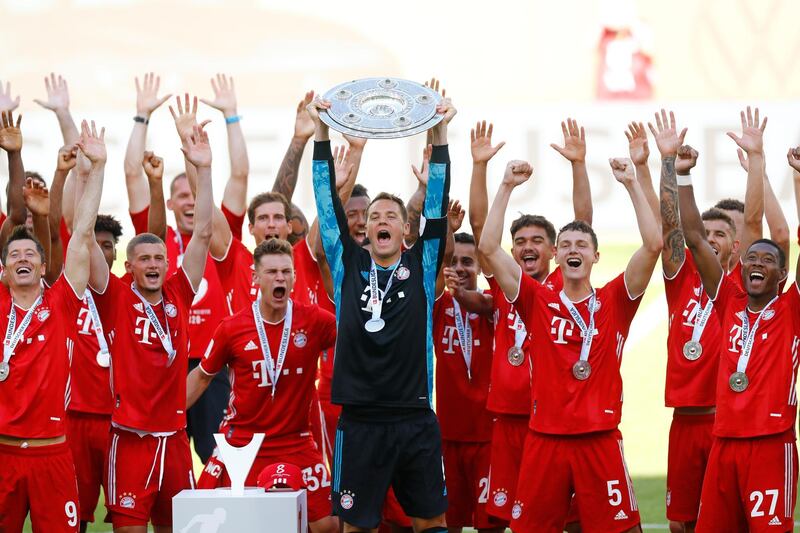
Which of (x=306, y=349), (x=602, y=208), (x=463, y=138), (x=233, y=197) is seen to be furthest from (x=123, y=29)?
(x=306, y=349)

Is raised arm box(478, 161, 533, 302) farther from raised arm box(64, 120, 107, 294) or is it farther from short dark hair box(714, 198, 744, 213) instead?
short dark hair box(714, 198, 744, 213)

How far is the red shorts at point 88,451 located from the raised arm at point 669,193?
3740mm

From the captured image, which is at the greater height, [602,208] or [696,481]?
[602,208]

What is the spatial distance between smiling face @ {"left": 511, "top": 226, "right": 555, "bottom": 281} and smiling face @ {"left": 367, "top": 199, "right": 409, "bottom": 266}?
1.24m

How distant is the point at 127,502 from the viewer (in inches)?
303

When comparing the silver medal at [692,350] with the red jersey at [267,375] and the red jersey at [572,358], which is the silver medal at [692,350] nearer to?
the red jersey at [572,358]

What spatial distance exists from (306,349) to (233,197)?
6.38 ft

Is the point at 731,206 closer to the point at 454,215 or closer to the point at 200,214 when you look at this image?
the point at 454,215

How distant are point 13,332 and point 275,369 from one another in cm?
154

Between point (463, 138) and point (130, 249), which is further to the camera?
point (463, 138)

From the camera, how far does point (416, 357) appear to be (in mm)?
7160

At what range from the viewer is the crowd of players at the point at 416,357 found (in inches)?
284

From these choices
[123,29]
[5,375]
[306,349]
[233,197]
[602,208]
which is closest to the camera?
[5,375]

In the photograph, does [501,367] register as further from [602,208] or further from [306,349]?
[602,208]
